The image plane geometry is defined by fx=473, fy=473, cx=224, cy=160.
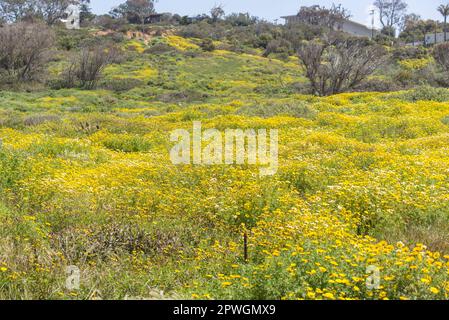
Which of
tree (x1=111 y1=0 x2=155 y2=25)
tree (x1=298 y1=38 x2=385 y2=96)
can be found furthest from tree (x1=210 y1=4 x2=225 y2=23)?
tree (x1=298 y1=38 x2=385 y2=96)

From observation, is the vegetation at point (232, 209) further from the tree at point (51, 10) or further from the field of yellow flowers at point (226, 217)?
the tree at point (51, 10)

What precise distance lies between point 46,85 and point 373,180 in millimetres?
29023

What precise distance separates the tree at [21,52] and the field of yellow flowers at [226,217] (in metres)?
20.7

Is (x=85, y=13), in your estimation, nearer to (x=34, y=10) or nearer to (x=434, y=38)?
(x=34, y=10)

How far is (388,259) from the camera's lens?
13.6ft

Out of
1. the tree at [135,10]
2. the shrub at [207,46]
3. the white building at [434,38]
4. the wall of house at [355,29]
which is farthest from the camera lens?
the wall of house at [355,29]

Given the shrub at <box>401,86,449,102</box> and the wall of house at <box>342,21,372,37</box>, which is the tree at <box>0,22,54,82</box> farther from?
the wall of house at <box>342,21,372,37</box>

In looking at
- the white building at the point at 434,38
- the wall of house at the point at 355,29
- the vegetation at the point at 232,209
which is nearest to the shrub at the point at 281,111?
the vegetation at the point at 232,209

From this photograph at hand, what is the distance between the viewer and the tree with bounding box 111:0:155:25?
79794 millimetres

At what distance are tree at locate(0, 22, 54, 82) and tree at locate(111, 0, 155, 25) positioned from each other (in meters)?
45.5

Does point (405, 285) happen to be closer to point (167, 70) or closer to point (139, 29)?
point (167, 70)

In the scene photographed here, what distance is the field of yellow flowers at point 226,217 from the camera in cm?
408


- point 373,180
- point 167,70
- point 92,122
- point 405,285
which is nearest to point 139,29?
point 167,70

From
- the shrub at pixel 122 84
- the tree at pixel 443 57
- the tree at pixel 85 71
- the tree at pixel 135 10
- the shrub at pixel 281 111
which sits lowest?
the shrub at pixel 281 111
